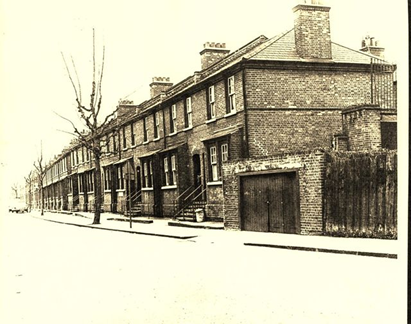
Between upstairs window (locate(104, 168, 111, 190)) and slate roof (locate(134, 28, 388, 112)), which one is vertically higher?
slate roof (locate(134, 28, 388, 112))

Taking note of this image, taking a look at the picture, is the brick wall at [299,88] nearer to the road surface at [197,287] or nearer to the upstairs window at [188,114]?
the upstairs window at [188,114]

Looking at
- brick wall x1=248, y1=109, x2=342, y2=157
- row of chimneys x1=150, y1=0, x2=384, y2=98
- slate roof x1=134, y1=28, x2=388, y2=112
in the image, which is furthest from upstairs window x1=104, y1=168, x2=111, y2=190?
brick wall x1=248, y1=109, x2=342, y2=157

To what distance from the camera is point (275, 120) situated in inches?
648

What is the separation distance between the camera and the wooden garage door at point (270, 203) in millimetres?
13375

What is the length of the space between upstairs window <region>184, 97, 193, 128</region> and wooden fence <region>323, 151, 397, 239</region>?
9423 mm

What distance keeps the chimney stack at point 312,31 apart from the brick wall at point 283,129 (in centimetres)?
187

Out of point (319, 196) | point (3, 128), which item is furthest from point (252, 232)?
point (3, 128)

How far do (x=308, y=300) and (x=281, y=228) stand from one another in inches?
314

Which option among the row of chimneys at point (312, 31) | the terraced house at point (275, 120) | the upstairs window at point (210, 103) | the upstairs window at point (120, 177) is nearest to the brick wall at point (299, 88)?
the terraced house at point (275, 120)

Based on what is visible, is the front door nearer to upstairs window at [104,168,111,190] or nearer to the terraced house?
the terraced house

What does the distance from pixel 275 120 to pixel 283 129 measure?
39 centimetres

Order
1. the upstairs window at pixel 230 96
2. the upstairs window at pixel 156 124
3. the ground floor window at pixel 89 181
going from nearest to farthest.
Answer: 1. the upstairs window at pixel 230 96
2. the upstairs window at pixel 156 124
3. the ground floor window at pixel 89 181

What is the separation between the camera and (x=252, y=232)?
47.7ft

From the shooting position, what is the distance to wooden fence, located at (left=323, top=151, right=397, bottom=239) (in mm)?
10648
